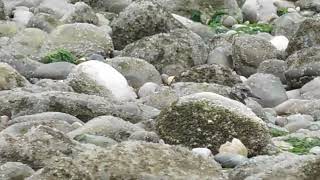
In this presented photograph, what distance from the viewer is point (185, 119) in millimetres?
6625

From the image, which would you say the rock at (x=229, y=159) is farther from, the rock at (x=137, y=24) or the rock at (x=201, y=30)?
the rock at (x=201, y=30)

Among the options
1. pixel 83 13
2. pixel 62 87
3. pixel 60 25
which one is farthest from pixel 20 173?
pixel 83 13

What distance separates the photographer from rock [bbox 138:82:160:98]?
966 centimetres

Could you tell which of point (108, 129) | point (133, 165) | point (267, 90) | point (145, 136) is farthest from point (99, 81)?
point (133, 165)

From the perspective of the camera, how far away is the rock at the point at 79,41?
11.8m

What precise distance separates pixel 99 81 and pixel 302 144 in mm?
2753

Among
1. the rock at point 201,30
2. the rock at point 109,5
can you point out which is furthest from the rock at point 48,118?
the rock at point 109,5

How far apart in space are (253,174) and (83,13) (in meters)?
9.33

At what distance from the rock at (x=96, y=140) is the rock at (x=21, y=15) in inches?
302

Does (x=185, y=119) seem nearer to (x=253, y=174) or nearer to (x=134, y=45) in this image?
(x=253, y=174)

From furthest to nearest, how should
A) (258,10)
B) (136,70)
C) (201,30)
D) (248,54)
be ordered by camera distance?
1. (258,10)
2. (201,30)
3. (248,54)
4. (136,70)

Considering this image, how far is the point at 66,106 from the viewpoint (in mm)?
7457

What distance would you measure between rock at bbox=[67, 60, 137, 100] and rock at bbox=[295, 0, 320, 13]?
28.9ft

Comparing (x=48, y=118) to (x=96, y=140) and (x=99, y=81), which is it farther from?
(x=99, y=81)
